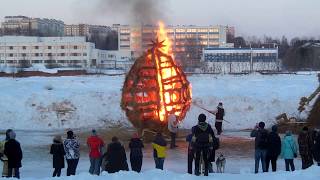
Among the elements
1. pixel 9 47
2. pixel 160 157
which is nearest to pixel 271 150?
pixel 160 157

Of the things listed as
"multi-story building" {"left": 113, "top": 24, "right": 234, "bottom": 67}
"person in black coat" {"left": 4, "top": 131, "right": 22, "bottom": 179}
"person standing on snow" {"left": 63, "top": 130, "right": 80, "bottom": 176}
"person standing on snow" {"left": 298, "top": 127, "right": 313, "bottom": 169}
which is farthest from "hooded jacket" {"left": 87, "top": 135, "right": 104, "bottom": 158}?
"multi-story building" {"left": 113, "top": 24, "right": 234, "bottom": 67}

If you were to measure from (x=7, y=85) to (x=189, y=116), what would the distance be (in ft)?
40.0

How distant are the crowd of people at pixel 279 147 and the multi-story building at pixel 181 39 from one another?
32.7ft

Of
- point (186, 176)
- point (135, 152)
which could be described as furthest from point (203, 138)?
point (135, 152)

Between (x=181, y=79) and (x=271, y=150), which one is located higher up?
(x=181, y=79)

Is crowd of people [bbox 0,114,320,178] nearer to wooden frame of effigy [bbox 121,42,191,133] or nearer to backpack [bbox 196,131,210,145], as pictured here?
backpack [bbox 196,131,210,145]

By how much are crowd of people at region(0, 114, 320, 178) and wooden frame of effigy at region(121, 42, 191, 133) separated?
7.23m

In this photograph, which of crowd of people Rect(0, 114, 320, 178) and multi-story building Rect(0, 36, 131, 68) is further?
multi-story building Rect(0, 36, 131, 68)

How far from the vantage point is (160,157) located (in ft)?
51.2

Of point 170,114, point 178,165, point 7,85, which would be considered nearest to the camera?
point 178,165

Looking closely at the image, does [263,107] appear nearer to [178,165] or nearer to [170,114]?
[170,114]

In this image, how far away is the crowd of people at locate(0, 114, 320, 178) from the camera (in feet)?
43.3

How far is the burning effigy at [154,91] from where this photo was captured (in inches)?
901

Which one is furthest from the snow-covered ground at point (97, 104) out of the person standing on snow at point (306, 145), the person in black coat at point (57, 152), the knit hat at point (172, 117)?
the person in black coat at point (57, 152)
